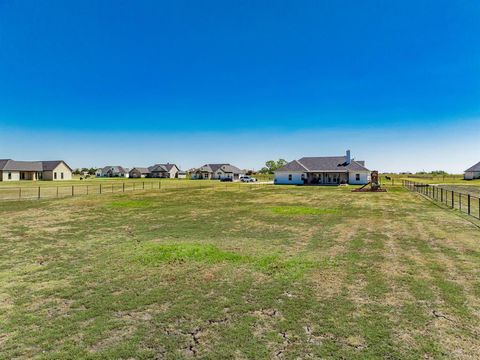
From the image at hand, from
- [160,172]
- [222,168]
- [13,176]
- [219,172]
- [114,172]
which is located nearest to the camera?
[13,176]

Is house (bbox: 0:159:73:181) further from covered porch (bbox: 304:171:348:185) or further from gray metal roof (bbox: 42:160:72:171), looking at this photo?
covered porch (bbox: 304:171:348:185)

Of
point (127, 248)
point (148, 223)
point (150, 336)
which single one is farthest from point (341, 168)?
point (150, 336)

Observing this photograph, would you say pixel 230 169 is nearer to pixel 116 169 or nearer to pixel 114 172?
pixel 116 169

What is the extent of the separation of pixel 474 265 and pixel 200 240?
794 centimetres

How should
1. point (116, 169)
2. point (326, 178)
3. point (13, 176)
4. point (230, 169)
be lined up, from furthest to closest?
point (116, 169) < point (230, 169) < point (13, 176) < point (326, 178)

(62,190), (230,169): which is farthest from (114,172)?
(62,190)

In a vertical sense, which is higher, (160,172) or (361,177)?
(160,172)

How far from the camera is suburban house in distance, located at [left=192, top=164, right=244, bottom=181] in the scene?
81.0 m

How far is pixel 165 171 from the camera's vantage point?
334ft

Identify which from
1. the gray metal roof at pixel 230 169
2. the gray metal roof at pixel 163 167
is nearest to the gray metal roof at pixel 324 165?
the gray metal roof at pixel 230 169

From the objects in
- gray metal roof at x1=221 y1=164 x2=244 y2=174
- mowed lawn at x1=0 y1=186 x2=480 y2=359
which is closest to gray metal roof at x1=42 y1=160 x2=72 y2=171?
gray metal roof at x1=221 y1=164 x2=244 y2=174

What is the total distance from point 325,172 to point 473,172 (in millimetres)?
48296

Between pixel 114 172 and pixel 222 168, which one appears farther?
pixel 114 172

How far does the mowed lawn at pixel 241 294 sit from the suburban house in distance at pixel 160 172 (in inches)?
3654
